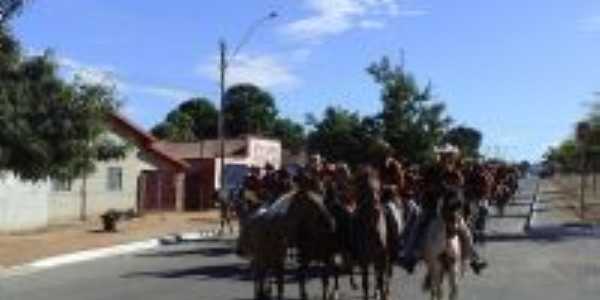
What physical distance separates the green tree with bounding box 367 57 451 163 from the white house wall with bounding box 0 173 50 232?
1267 centimetres

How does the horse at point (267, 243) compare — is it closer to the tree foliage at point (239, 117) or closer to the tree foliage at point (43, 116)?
the tree foliage at point (43, 116)

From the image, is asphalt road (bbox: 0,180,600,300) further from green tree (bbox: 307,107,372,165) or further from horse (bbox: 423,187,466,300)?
green tree (bbox: 307,107,372,165)

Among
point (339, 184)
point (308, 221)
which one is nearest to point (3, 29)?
point (339, 184)

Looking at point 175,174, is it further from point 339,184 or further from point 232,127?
point 232,127

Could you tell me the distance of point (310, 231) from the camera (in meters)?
19.5

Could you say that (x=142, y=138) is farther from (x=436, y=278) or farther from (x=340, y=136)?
(x=436, y=278)

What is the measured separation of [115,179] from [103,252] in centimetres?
2462

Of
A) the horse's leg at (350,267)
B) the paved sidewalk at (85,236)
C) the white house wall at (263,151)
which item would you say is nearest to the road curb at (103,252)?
the paved sidewalk at (85,236)

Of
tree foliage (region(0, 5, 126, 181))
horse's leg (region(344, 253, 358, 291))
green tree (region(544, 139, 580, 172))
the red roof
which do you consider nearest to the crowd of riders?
horse's leg (region(344, 253, 358, 291))

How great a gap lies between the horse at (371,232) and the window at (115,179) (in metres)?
40.7

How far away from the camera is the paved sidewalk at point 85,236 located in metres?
34.3

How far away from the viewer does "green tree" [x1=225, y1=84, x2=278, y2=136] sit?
150750 mm

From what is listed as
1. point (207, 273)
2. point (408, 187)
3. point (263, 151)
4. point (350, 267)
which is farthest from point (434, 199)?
point (263, 151)

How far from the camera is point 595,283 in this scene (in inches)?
925
